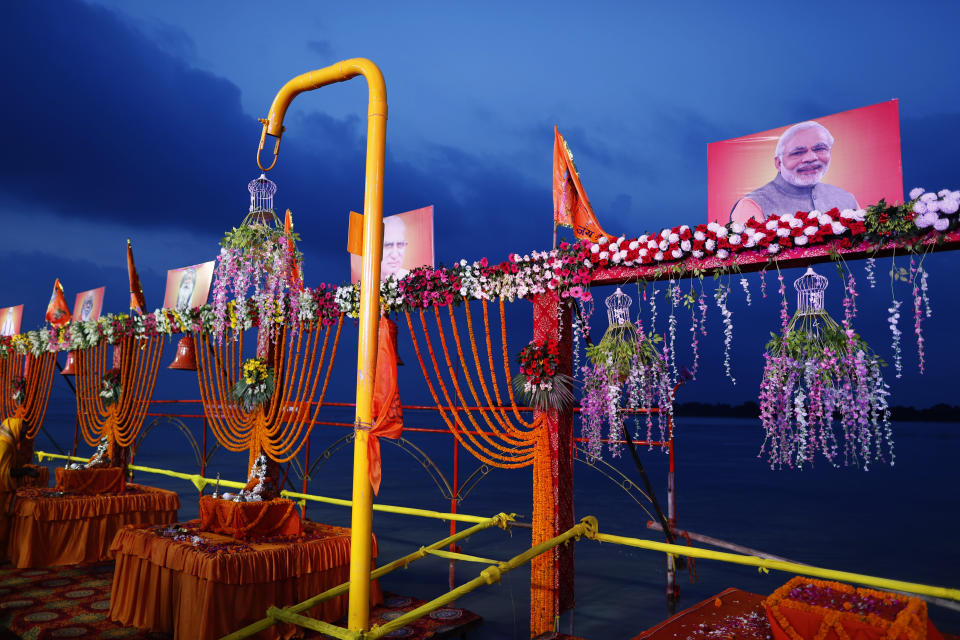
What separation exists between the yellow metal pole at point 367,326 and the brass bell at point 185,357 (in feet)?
20.2

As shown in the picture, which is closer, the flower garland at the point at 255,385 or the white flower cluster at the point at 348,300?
the white flower cluster at the point at 348,300

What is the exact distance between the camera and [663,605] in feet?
25.4

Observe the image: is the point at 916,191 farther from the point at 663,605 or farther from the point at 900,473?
the point at 900,473

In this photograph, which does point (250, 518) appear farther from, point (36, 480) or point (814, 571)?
point (36, 480)

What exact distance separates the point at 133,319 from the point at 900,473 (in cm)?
3000

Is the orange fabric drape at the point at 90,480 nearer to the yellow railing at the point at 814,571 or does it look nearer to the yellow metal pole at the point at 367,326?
the yellow metal pole at the point at 367,326

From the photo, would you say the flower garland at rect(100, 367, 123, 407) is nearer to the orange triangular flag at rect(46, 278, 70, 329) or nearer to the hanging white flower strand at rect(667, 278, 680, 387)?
the orange triangular flag at rect(46, 278, 70, 329)

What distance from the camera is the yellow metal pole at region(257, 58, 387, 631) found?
2529mm

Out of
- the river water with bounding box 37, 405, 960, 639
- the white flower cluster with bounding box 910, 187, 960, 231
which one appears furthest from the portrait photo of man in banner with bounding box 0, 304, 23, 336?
the white flower cluster with bounding box 910, 187, 960, 231

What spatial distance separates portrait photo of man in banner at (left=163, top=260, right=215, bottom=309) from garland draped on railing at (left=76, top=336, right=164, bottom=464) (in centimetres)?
66

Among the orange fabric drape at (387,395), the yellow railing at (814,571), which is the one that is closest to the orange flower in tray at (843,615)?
the yellow railing at (814,571)

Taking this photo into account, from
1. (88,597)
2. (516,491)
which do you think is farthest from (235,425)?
(516,491)

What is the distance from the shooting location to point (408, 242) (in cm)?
618

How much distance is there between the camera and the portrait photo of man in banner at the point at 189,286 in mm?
8156
